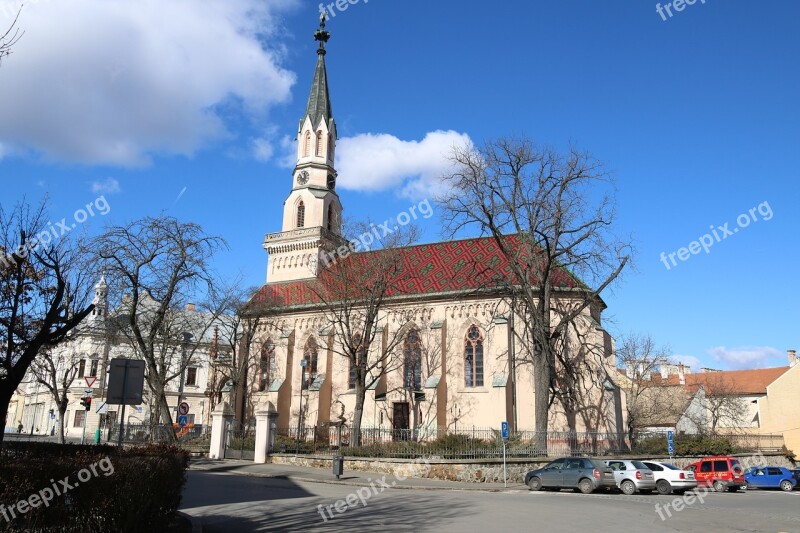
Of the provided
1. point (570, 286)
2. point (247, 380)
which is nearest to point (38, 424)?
point (247, 380)

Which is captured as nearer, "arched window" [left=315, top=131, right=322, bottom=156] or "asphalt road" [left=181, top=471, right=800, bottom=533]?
"asphalt road" [left=181, top=471, right=800, bottom=533]

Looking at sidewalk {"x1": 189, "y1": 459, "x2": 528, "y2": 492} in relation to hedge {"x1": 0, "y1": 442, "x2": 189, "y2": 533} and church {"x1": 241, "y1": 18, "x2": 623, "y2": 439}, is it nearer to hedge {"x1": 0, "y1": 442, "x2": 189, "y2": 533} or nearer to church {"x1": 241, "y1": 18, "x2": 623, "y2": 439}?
church {"x1": 241, "y1": 18, "x2": 623, "y2": 439}

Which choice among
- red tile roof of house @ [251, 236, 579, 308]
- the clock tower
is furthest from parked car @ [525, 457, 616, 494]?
the clock tower

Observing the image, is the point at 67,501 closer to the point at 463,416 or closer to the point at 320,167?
the point at 463,416

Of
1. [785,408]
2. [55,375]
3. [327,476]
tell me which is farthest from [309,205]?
[785,408]

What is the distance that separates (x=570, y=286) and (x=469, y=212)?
887 centimetres

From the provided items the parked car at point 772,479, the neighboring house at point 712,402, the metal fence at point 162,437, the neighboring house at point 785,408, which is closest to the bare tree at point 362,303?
the metal fence at point 162,437

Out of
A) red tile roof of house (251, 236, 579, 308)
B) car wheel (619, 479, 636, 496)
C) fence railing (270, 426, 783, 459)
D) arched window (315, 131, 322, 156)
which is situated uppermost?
arched window (315, 131, 322, 156)

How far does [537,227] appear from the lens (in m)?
29.2

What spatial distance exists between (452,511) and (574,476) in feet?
29.0

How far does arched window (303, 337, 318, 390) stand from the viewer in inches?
1566

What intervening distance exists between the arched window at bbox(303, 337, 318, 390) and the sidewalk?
39.0ft

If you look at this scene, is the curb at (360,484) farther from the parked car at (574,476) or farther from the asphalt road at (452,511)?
the parked car at (574,476)

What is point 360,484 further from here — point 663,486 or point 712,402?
point 712,402
